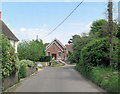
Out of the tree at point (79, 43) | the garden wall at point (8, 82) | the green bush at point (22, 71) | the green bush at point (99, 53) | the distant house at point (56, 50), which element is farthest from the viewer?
the distant house at point (56, 50)

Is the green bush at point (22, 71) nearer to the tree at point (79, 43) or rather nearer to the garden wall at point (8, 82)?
the garden wall at point (8, 82)

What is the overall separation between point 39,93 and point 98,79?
4969 millimetres

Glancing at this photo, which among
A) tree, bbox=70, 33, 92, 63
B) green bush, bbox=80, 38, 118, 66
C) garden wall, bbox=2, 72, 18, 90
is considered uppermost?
tree, bbox=70, 33, 92, 63

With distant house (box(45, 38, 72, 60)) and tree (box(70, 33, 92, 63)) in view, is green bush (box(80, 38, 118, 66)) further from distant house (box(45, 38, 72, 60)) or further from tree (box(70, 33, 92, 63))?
distant house (box(45, 38, 72, 60))

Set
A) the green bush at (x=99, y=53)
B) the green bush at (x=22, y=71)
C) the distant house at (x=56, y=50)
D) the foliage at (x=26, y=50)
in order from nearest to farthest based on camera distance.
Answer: the green bush at (x=99, y=53)
the green bush at (x=22, y=71)
the foliage at (x=26, y=50)
the distant house at (x=56, y=50)

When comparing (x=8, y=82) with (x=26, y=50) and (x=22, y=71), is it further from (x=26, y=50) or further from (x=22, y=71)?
(x=26, y=50)

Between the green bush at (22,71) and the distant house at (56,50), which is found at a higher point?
the distant house at (56,50)

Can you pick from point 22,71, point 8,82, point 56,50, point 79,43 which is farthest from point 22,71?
point 56,50

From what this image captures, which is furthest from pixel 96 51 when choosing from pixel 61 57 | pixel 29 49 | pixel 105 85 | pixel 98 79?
pixel 61 57

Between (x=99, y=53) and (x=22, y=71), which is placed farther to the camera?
(x=22, y=71)

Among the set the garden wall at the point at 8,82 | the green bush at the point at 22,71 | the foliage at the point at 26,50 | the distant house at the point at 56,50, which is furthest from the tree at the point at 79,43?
the distant house at the point at 56,50

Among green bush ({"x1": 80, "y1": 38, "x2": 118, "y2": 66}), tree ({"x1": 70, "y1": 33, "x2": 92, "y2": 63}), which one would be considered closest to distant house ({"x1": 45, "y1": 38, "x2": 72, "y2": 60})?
tree ({"x1": 70, "y1": 33, "x2": 92, "y2": 63})

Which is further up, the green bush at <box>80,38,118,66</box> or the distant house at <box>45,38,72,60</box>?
the distant house at <box>45,38,72,60</box>

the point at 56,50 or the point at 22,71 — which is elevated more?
the point at 56,50
